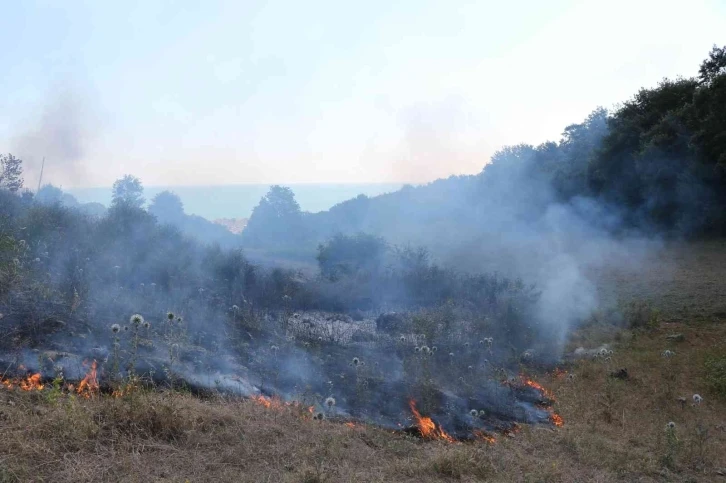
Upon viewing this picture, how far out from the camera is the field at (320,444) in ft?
10.9

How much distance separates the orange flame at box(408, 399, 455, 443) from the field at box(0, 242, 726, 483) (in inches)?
7.6

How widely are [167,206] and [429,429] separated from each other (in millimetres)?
23381

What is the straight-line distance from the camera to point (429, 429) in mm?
4957

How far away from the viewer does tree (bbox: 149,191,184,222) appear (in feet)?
80.8

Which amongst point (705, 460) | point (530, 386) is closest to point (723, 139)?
point (530, 386)

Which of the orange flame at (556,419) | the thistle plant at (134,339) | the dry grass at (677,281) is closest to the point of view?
the thistle plant at (134,339)

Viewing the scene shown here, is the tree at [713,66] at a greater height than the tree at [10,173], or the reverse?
the tree at [713,66]

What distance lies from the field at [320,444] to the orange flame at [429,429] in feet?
0.64

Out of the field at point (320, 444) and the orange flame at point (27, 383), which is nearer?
the field at point (320, 444)

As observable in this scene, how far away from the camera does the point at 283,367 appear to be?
6.13 meters

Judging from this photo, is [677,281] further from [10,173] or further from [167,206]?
[167,206]

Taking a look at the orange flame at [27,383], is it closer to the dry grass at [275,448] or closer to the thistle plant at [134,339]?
the dry grass at [275,448]

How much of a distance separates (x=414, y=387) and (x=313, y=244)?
20.4 m

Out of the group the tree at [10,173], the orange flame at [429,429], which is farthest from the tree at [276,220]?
the orange flame at [429,429]
